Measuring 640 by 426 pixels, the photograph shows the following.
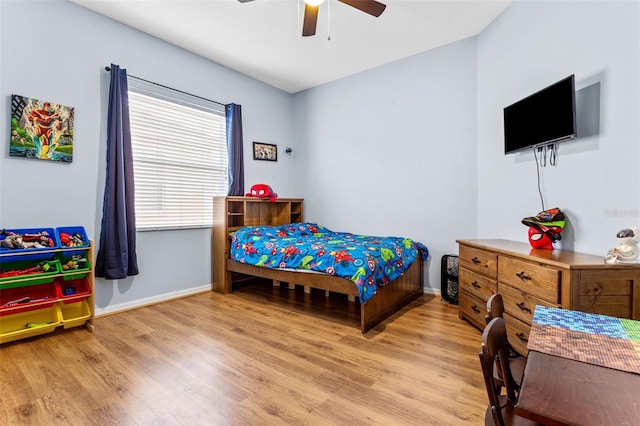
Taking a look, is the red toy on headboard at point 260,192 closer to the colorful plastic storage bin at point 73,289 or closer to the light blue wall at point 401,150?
the light blue wall at point 401,150

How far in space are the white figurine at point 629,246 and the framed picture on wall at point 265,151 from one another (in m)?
4.06

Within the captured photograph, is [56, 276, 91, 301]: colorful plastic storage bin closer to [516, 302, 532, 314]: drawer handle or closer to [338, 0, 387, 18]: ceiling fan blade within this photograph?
[338, 0, 387, 18]: ceiling fan blade

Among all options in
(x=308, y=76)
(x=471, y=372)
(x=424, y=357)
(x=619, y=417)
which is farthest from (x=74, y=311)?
(x=308, y=76)

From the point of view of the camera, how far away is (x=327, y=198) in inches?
191

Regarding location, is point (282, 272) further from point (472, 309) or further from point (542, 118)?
point (542, 118)

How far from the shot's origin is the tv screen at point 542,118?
2172 millimetres

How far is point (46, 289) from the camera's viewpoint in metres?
2.70

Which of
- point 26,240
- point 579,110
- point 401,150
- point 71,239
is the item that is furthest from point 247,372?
point 401,150

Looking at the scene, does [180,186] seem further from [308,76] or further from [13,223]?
[308,76]

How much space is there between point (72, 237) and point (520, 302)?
12.0 feet

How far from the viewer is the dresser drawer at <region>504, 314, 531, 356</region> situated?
2066 mm

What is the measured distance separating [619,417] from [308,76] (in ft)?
15.5

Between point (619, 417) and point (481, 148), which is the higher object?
point (481, 148)

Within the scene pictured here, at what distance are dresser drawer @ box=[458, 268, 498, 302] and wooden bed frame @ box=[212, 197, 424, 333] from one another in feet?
1.97
